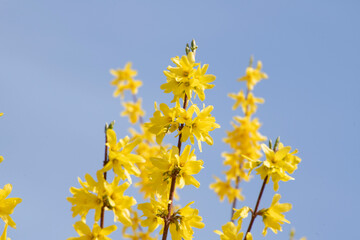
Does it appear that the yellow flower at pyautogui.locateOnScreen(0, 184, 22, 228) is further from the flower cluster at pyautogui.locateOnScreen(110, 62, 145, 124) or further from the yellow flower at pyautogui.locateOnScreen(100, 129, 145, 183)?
the flower cluster at pyautogui.locateOnScreen(110, 62, 145, 124)

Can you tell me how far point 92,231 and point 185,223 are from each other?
0.62 metres

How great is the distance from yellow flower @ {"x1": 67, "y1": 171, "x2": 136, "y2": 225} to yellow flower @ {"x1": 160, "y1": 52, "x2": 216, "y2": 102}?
0.80m

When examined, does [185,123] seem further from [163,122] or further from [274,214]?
[274,214]

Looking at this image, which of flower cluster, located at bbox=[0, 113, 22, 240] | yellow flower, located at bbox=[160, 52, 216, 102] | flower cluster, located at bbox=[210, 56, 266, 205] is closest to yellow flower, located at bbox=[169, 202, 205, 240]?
yellow flower, located at bbox=[160, 52, 216, 102]

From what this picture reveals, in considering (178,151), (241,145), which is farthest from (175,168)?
(241,145)

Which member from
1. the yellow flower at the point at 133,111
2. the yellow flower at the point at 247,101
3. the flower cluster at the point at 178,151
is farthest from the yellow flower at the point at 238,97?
the flower cluster at the point at 178,151

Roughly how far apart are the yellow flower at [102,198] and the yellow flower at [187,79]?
798mm

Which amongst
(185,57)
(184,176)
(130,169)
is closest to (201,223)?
(184,176)

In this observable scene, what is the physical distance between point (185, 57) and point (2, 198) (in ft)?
4.63

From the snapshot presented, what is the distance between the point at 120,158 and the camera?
7.06 ft

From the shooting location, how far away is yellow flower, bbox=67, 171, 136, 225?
209 cm

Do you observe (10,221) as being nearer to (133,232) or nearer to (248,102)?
(133,232)

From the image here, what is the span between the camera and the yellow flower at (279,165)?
2.43m

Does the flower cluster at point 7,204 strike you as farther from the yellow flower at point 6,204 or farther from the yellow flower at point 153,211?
the yellow flower at point 153,211
